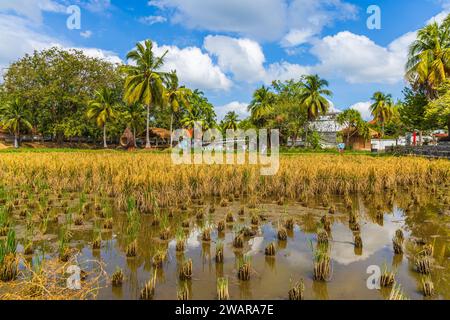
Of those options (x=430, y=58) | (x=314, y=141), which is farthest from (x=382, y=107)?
(x=430, y=58)

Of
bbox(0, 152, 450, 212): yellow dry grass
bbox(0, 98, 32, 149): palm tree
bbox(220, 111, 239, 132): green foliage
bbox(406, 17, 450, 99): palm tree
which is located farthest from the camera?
bbox(220, 111, 239, 132): green foliage

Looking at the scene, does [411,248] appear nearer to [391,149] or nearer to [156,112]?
[391,149]

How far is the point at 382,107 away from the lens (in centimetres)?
4750

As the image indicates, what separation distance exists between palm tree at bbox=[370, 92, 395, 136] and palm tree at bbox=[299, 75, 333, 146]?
15.6m

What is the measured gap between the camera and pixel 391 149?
2908cm

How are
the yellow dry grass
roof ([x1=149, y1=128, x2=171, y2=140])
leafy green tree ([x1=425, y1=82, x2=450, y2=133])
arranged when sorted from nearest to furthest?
the yellow dry grass → leafy green tree ([x1=425, y1=82, x2=450, y2=133]) → roof ([x1=149, y1=128, x2=171, y2=140])

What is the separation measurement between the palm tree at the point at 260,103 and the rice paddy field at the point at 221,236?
30.3 m

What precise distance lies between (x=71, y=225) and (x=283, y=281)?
421 cm

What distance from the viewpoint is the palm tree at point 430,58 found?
2368 cm

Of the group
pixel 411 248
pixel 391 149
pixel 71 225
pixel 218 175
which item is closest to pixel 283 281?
pixel 411 248

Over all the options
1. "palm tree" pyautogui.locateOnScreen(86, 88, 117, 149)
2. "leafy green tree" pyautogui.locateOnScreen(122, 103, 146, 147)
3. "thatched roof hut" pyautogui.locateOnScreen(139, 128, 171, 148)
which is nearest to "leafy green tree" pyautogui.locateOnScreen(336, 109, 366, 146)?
"thatched roof hut" pyautogui.locateOnScreen(139, 128, 171, 148)

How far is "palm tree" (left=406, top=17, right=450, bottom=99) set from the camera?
932 inches

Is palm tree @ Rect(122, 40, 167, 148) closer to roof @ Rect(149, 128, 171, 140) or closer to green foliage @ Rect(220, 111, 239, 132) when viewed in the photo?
roof @ Rect(149, 128, 171, 140)
